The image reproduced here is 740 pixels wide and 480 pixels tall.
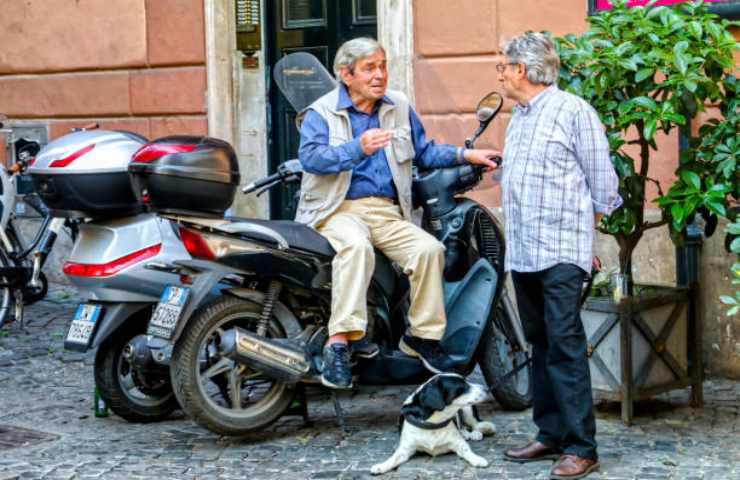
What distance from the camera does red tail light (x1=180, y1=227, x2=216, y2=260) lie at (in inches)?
220

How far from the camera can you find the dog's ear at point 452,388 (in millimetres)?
5359

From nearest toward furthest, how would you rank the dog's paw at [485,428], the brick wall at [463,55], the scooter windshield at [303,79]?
1. the dog's paw at [485,428]
2. the scooter windshield at [303,79]
3. the brick wall at [463,55]

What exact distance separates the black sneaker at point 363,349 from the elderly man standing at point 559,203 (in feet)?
2.81

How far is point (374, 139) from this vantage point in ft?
17.9

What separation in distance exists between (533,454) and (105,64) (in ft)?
19.0

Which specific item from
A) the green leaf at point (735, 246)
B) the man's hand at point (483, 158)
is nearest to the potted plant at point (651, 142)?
the green leaf at point (735, 246)

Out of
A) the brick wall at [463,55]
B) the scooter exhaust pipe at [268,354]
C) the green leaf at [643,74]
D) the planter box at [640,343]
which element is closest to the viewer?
the scooter exhaust pipe at [268,354]

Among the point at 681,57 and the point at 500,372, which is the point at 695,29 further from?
the point at 500,372

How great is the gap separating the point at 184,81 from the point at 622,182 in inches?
178

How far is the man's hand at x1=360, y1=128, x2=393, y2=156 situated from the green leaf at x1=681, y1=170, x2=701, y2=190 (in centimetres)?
134

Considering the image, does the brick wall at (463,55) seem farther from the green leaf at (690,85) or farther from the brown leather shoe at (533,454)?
the brown leather shoe at (533,454)

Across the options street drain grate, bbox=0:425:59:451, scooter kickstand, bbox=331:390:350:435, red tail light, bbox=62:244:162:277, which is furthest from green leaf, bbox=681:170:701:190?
street drain grate, bbox=0:425:59:451

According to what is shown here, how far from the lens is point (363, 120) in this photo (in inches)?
233

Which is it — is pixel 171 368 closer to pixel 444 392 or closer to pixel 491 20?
pixel 444 392
